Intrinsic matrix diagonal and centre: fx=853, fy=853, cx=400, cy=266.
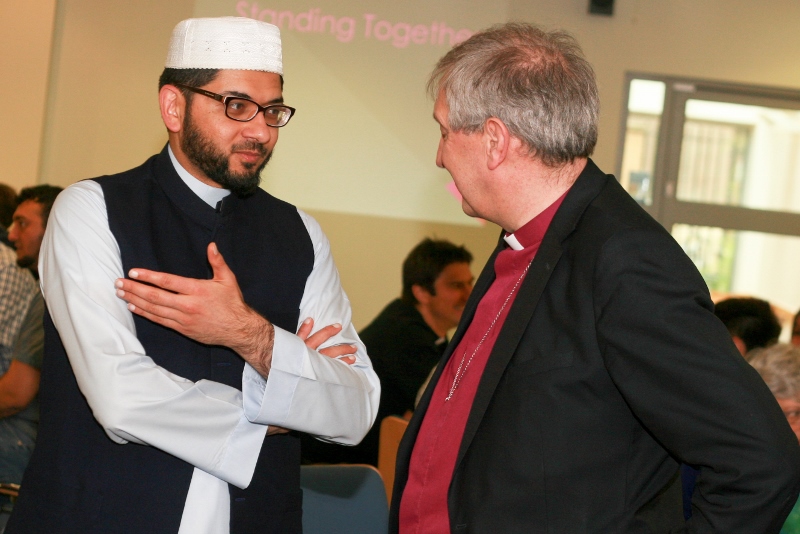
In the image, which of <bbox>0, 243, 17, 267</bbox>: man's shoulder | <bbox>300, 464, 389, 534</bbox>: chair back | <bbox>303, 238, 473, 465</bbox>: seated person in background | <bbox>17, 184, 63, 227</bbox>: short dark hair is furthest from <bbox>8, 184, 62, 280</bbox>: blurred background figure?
<bbox>300, 464, 389, 534</bbox>: chair back

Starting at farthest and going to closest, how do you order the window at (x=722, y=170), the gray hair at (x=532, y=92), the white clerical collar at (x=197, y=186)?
the window at (x=722, y=170)
the white clerical collar at (x=197, y=186)
the gray hair at (x=532, y=92)

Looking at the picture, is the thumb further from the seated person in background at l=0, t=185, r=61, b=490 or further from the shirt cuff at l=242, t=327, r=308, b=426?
the seated person in background at l=0, t=185, r=61, b=490

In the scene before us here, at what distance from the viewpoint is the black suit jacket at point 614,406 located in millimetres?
1257

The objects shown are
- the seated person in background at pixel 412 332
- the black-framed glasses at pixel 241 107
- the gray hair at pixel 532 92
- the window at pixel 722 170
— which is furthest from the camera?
the window at pixel 722 170

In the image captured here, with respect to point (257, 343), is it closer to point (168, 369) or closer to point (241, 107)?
point (168, 369)

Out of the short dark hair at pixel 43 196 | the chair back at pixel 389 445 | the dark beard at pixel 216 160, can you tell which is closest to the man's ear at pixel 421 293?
the chair back at pixel 389 445

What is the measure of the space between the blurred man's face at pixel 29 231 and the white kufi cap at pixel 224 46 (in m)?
2.43

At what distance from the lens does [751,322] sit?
153 inches

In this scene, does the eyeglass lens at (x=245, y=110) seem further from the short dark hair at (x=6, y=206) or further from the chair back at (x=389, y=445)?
the short dark hair at (x=6, y=206)

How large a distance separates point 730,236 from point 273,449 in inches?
195

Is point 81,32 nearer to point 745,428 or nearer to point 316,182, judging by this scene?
point 316,182

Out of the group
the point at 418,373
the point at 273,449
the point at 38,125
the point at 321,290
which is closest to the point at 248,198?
the point at 321,290

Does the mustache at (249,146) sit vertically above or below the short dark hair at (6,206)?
above

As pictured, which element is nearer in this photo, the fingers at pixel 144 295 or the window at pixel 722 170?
the fingers at pixel 144 295
